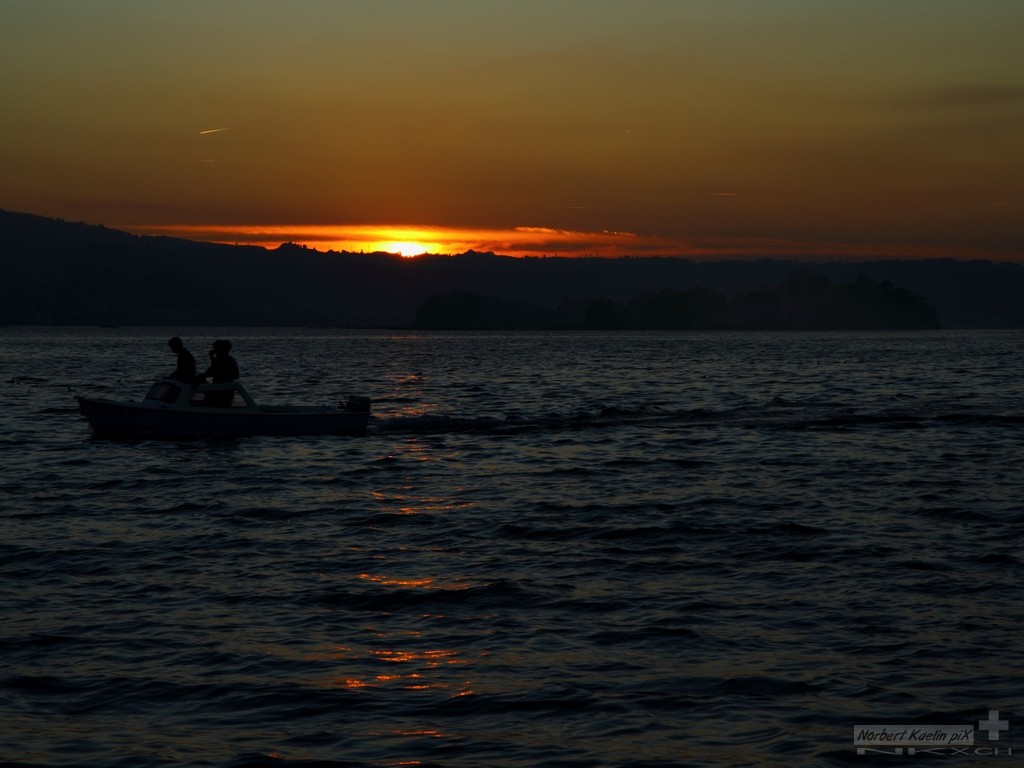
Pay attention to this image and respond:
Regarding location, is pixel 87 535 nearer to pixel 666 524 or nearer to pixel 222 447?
pixel 666 524

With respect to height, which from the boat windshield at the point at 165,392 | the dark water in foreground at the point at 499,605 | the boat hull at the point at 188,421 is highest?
the boat windshield at the point at 165,392

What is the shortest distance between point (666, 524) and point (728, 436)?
61.3 ft

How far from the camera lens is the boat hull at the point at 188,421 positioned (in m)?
34.0

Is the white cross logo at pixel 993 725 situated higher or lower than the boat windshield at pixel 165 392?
lower

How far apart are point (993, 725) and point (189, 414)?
26.8 meters

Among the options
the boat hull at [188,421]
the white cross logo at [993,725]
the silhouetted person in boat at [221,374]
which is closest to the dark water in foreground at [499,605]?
the white cross logo at [993,725]

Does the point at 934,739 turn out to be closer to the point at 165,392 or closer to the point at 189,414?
the point at 189,414

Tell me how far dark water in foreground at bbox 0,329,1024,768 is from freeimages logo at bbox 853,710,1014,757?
0.49 ft

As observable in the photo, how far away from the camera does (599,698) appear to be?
→ 11797 millimetres

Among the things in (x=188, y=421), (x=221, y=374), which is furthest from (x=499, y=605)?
(x=188, y=421)

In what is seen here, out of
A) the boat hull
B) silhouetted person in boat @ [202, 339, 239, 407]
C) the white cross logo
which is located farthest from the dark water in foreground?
silhouetted person in boat @ [202, 339, 239, 407]

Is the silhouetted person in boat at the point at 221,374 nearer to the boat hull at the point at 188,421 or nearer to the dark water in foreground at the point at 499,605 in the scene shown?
the boat hull at the point at 188,421

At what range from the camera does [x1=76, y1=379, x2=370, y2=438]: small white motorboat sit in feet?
111

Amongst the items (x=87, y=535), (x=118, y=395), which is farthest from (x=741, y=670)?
(x=118, y=395)
